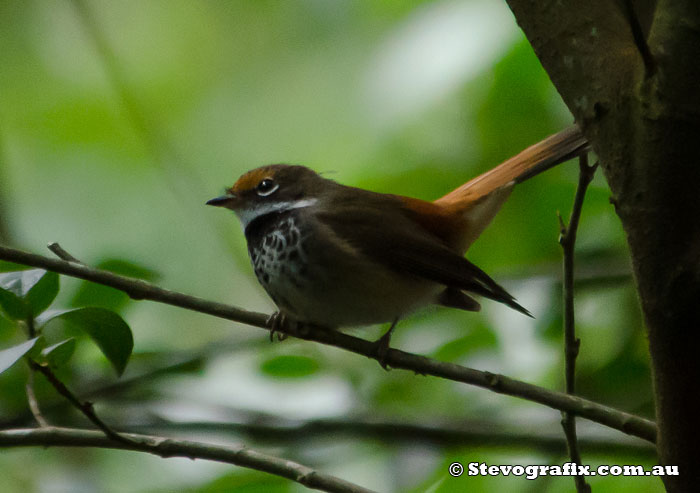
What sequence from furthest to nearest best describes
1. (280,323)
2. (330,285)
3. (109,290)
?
(330,285), (280,323), (109,290)

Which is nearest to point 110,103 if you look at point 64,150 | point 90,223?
point 64,150

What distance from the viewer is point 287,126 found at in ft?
27.2

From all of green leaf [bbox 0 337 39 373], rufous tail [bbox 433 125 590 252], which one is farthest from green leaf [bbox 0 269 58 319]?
rufous tail [bbox 433 125 590 252]

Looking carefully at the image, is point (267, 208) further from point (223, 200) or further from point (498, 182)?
point (498, 182)

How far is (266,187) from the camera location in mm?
4844

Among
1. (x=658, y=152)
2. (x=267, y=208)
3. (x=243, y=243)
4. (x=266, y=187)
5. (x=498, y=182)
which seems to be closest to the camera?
(x=658, y=152)

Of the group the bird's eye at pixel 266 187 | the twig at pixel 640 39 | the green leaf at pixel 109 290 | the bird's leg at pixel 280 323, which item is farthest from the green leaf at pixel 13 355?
the bird's eye at pixel 266 187

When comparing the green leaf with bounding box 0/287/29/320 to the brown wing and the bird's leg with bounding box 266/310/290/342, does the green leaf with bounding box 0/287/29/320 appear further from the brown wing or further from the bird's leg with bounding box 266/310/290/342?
the brown wing

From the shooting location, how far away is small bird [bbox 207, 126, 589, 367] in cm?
409

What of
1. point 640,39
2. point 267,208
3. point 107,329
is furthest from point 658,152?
point 267,208

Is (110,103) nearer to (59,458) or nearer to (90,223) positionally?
(90,223)

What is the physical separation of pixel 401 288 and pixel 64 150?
4.09 meters

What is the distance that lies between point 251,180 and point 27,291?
225 cm

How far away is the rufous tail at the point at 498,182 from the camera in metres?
4.25
